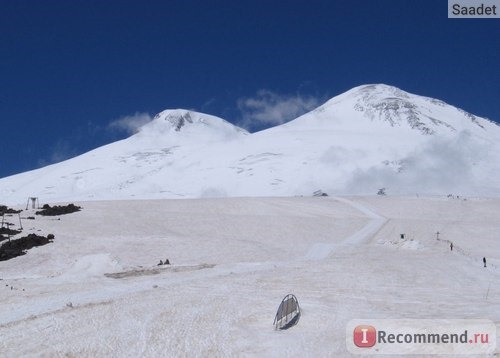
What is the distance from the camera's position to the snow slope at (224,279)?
25250 millimetres

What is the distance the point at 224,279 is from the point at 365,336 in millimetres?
15963

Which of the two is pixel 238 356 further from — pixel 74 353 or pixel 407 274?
pixel 407 274

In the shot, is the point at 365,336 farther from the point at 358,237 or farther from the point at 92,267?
the point at 358,237

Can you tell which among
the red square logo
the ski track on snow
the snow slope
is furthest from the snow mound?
the red square logo

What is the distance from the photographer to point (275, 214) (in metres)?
75.6

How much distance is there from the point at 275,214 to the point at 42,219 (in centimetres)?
2739

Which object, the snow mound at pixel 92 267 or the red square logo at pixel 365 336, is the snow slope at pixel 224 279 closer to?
the snow mound at pixel 92 267

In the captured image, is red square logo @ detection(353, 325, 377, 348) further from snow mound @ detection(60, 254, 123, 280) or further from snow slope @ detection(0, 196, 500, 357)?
snow mound @ detection(60, 254, 123, 280)

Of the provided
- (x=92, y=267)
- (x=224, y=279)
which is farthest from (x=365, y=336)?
(x=92, y=267)

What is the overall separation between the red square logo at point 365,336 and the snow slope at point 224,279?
685 millimetres

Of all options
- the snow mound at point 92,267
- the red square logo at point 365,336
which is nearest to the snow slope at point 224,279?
the snow mound at point 92,267

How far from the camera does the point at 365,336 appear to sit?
2370 cm

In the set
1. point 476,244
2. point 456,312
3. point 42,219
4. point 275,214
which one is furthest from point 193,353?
point 275,214

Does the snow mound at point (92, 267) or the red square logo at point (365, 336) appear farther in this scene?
the snow mound at point (92, 267)
